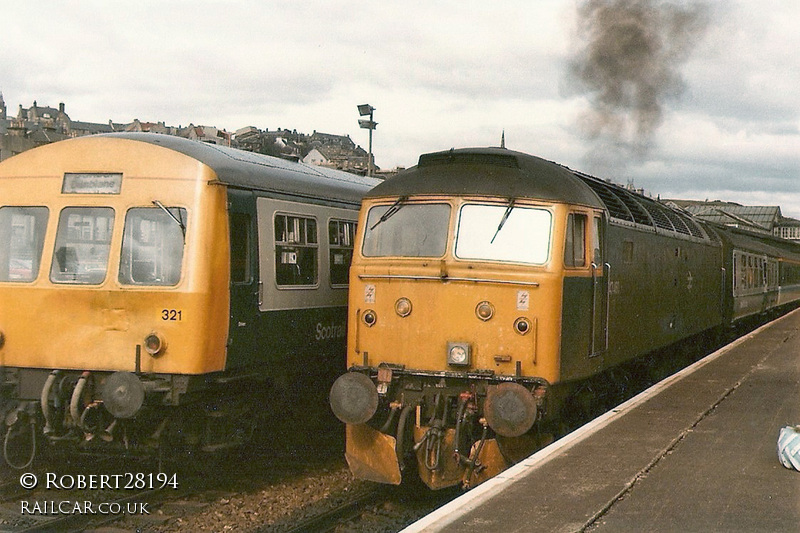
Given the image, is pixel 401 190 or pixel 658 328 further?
pixel 658 328

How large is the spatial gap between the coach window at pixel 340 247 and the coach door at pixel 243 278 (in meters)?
1.91

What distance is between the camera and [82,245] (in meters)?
8.54

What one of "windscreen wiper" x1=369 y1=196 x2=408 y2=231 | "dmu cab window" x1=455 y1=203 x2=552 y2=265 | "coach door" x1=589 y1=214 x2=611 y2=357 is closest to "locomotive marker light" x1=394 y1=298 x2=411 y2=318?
"dmu cab window" x1=455 y1=203 x2=552 y2=265

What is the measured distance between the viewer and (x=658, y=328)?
40.9 feet

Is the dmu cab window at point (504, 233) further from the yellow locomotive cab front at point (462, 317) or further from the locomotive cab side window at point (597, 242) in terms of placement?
the locomotive cab side window at point (597, 242)

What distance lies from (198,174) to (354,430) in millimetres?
2823

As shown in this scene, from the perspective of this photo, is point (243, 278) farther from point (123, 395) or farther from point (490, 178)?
point (490, 178)

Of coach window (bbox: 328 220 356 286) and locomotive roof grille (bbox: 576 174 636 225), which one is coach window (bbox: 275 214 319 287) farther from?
locomotive roof grille (bbox: 576 174 636 225)

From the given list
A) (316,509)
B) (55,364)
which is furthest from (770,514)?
(55,364)

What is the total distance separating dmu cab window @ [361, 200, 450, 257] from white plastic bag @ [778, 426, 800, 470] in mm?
3309

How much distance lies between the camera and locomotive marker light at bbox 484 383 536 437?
7.76 m

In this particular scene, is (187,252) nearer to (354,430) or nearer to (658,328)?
(354,430)

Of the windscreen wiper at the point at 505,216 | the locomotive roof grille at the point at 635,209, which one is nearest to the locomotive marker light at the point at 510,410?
the windscreen wiper at the point at 505,216

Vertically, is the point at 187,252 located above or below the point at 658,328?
above
